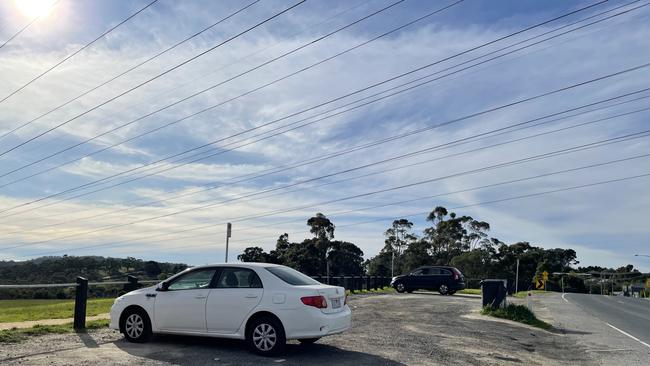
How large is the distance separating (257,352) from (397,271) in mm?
74047

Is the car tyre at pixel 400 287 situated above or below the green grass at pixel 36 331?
below

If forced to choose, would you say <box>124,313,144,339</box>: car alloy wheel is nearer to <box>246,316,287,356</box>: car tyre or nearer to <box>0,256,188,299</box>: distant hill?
<box>246,316,287,356</box>: car tyre

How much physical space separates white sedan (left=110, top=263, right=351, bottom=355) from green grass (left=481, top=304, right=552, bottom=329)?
403 inches

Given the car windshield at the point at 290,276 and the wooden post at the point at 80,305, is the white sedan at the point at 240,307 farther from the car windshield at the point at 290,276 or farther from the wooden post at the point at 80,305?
the wooden post at the point at 80,305

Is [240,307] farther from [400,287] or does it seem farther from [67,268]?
[67,268]

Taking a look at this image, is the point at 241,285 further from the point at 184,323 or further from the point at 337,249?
the point at 337,249

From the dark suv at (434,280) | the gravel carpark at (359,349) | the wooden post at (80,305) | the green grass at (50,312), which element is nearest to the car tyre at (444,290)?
the dark suv at (434,280)

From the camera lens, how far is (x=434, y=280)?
31.3 metres

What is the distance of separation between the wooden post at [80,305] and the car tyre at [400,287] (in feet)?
74.3

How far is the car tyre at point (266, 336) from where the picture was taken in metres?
8.95

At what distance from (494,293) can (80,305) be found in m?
13.5

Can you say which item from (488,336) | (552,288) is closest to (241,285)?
(488,336)

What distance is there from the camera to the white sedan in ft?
29.5

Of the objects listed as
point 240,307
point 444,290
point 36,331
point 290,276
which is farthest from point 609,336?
point 444,290
